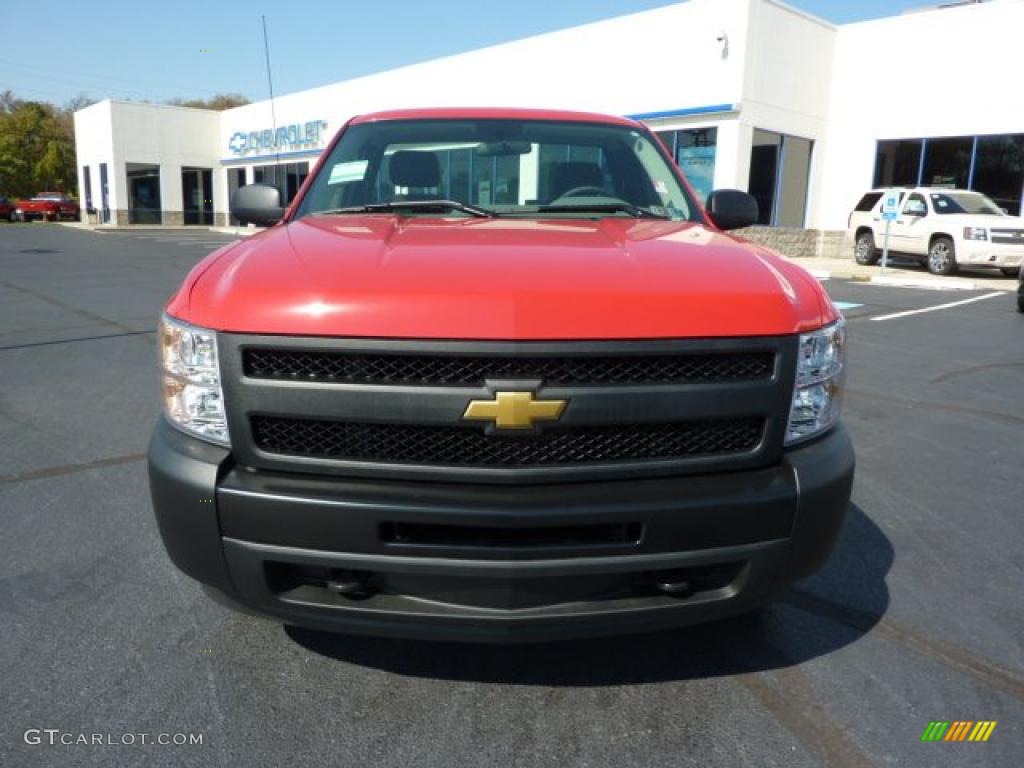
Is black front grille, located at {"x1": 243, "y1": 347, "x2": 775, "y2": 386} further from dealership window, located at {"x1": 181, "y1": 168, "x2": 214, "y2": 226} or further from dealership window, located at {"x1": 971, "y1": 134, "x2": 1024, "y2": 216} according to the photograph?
dealership window, located at {"x1": 181, "y1": 168, "x2": 214, "y2": 226}

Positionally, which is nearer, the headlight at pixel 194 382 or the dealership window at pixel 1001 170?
the headlight at pixel 194 382

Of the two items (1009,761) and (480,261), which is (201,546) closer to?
(480,261)

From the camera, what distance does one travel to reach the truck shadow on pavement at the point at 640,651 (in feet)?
7.85

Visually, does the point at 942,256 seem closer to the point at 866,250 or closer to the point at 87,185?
the point at 866,250

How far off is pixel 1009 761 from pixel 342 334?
2050 millimetres

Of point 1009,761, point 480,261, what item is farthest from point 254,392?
point 1009,761

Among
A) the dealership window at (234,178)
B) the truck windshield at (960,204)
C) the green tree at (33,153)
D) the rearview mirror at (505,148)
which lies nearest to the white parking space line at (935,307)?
A: the truck windshield at (960,204)

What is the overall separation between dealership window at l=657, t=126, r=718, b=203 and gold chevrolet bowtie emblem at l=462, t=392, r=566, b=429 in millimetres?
18557

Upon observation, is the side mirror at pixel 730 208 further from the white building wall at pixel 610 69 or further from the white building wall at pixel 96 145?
the white building wall at pixel 96 145

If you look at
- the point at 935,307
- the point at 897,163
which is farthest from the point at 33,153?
the point at 935,307

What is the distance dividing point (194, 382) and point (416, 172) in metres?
1.71

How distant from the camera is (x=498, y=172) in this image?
136 inches

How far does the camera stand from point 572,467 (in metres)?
1.94

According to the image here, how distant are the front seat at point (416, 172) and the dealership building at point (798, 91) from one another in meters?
15.7
